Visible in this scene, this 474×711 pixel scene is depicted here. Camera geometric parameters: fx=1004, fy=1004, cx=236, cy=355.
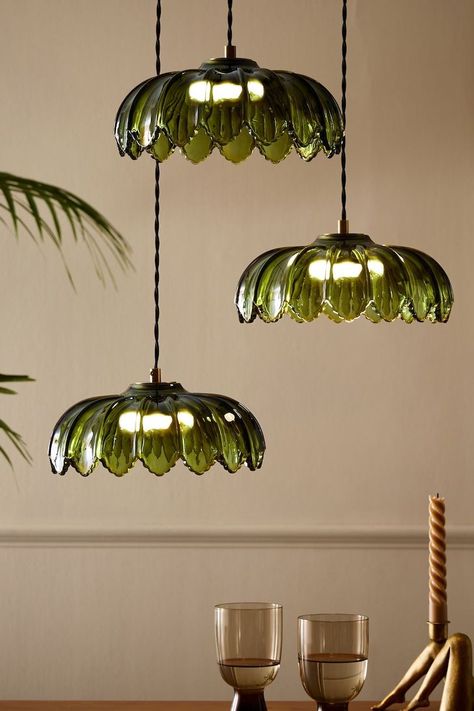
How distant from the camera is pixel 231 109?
1149 mm

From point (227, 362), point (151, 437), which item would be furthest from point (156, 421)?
point (227, 362)

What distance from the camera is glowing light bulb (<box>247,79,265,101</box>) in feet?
3.78

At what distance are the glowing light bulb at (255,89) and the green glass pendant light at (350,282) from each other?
158mm

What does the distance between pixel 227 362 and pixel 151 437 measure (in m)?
1.76

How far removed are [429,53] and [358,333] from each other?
88 cm

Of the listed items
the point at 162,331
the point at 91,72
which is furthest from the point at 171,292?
the point at 91,72

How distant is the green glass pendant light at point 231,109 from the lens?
1150 millimetres

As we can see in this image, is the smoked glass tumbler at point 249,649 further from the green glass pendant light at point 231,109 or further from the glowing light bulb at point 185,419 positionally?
the green glass pendant light at point 231,109

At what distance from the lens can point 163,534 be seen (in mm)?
2941

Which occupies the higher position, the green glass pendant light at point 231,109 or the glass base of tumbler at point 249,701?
the green glass pendant light at point 231,109

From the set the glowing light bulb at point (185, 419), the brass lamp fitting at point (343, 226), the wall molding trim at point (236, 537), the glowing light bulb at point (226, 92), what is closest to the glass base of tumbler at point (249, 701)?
the glowing light bulb at point (185, 419)

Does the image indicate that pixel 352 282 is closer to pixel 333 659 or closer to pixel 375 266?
pixel 375 266

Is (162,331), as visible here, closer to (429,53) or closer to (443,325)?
(443,325)

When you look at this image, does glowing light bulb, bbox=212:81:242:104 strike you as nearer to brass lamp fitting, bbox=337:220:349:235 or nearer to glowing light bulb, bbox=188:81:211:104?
glowing light bulb, bbox=188:81:211:104
